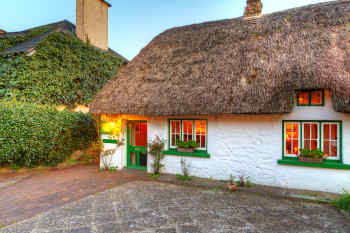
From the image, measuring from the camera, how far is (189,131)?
6754 mm

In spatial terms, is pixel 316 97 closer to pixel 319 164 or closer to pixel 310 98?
pixel 310 98

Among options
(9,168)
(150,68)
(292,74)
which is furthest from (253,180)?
(9,168)

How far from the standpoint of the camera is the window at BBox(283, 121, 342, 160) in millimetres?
5234

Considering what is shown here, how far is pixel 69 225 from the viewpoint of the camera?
3.67 meters

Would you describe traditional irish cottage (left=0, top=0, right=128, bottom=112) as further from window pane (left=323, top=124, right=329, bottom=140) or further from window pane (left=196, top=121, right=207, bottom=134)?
window pane (left=323, top=124, right=329, bottom=140)

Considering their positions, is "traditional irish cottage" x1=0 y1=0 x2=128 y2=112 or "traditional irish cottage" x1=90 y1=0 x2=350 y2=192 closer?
"traditional irish cottage" x1=90 y1=0 x2=350 y2=192

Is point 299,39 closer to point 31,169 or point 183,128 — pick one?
point 183,128

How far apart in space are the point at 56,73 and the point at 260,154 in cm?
873

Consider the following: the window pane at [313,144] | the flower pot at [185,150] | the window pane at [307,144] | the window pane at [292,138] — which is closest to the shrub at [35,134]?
the flower pot at [185,150]

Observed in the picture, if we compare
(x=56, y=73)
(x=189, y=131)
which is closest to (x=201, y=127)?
(x=189, y=131)

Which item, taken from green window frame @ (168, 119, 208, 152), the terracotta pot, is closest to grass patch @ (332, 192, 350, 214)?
the terracotta pot

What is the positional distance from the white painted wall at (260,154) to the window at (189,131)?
10.5 inches

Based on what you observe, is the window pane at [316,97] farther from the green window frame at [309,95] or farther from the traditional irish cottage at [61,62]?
the traditional irish cottage at [61,62]

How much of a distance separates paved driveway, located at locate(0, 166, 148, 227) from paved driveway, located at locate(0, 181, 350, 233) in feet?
1.60
